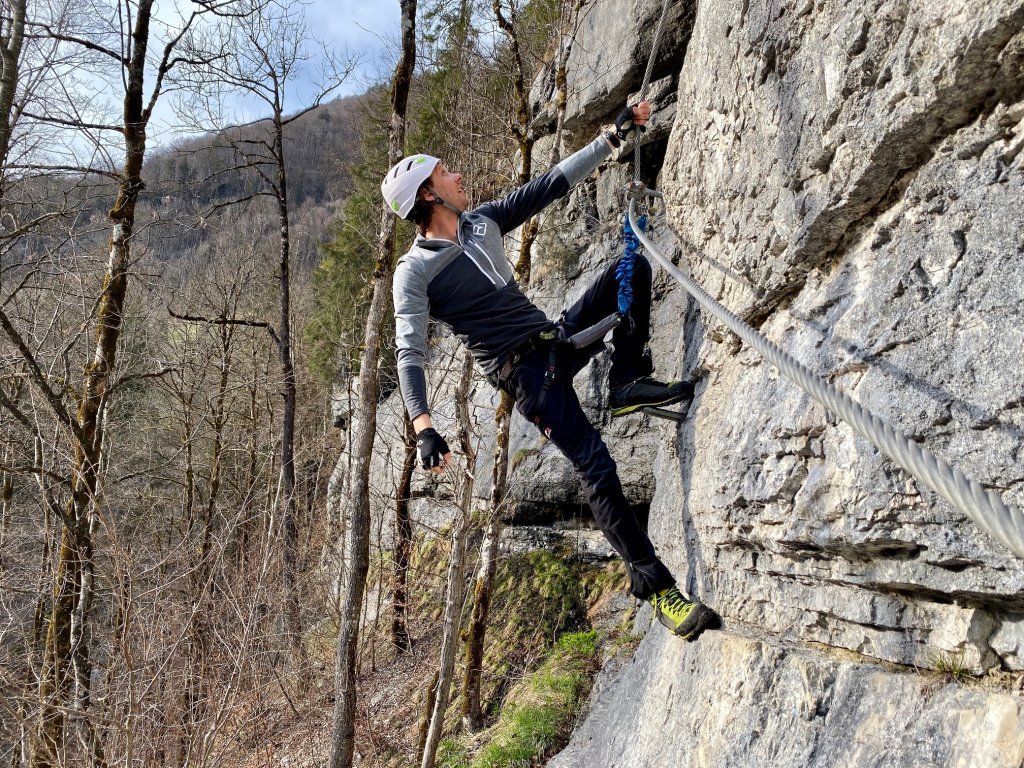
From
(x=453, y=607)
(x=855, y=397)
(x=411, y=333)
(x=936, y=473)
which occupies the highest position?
(x=411, y=333)

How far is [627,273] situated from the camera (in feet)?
13.2

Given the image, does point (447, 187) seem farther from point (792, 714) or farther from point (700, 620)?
point (792, 714)

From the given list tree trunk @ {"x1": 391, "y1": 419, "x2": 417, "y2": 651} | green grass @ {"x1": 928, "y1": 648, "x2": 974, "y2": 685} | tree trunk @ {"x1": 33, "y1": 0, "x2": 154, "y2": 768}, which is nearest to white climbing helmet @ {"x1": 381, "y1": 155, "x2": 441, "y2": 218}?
green grass @ {"x1": 928, "y1": 648, "x2": 974, "y2": 685}

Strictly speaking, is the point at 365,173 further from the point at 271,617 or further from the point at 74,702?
the point at 74,702

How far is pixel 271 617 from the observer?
7.34 meters

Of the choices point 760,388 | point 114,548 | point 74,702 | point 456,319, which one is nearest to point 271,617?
point 74,702

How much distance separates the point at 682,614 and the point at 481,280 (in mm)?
2094

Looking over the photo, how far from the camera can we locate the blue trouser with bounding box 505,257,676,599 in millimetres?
3451

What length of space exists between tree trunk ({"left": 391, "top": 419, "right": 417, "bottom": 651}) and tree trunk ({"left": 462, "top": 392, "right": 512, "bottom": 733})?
7.48ft

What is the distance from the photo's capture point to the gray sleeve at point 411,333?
3.52 metres

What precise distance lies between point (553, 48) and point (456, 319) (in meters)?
6.43

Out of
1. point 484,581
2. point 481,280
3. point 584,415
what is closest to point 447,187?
point 481,280

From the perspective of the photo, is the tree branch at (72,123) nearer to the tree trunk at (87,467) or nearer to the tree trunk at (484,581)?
the tree trunk at (87,467)

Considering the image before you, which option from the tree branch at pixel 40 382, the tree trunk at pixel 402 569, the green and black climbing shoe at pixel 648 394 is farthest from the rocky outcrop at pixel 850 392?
the tree trunk at pixel 402 569
